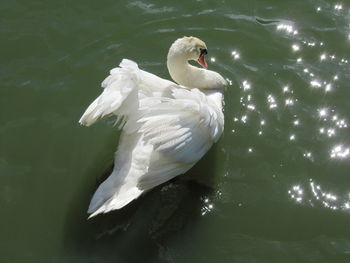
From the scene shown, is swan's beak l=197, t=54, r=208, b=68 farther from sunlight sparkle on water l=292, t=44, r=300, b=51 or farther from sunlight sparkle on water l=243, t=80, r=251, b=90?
sunlight sparkle on water l=292, t=44, r=300, b=51

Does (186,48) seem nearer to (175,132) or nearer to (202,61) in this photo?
(202,61)

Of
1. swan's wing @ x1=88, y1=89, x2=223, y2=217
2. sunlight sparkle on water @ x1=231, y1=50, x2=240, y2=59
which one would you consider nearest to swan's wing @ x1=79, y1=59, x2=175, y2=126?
swan's wing @ x1=88, y1=89, x2=223, y2=217

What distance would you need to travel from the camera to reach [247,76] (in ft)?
25.6

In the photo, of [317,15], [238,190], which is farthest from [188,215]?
[317,15]

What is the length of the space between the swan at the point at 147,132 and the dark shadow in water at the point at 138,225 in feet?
1.58

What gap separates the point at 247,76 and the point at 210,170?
1.76m

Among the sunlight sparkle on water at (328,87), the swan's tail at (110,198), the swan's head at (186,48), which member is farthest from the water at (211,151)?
the swan's head at (186,48)

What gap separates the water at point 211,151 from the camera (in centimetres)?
598

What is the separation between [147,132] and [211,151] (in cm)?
136

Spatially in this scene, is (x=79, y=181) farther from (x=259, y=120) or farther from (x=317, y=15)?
(x=317, y=15)

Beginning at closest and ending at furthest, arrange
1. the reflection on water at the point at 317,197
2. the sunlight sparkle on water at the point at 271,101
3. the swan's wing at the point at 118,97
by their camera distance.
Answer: the swan's wing at the point at 118,97 < the reflection on water at the point at 317,197 < the sunlight sparkle on water at the point at 271,101

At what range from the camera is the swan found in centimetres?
571

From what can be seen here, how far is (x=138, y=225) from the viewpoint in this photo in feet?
20.0

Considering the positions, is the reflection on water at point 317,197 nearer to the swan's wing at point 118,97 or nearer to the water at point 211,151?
the water at point 211,151
